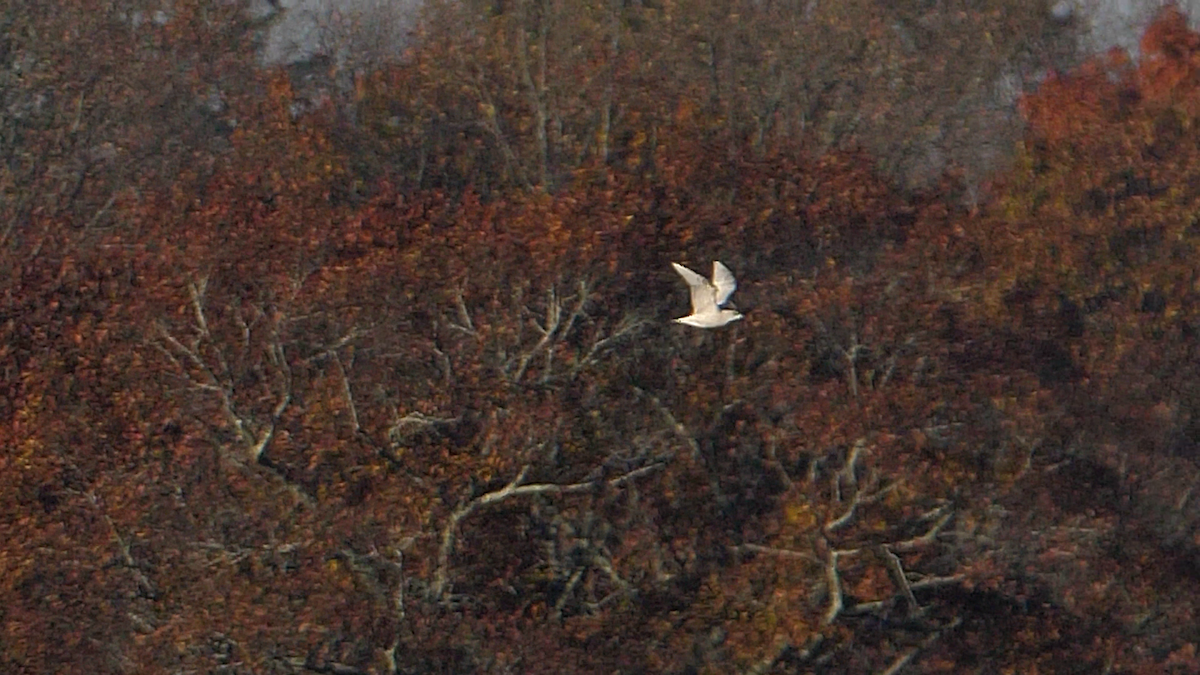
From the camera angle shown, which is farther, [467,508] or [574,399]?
[574,399]

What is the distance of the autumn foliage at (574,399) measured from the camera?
21.7 m

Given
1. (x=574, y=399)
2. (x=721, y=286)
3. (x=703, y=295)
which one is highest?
(x=721, y=286)

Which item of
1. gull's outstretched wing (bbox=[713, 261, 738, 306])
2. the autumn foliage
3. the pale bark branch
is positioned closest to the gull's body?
gull's outstretched wing (bbox=[713, 261, 738, 306])

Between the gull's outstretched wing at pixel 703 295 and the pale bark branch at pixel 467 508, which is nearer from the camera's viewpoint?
the gull's outstretched wing at pixel 703 295

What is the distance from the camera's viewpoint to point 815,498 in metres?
22.9

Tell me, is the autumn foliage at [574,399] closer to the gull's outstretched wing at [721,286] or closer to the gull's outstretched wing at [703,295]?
the gull's outstretched wing at [703,295]

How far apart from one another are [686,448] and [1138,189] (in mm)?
7624

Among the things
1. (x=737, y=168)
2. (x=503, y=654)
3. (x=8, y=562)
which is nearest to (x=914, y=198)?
(x=737, y=168)

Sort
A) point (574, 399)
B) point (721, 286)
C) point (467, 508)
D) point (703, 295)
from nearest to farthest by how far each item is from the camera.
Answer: point (721, 286)
point (703, 295)
point (467, 508)
point (574, 399)

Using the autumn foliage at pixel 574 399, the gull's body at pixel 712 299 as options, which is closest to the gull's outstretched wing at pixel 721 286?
the gull's body at pixel 712 299

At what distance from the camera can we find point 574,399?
2264 cm

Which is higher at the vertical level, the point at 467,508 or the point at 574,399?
the point at 574,399

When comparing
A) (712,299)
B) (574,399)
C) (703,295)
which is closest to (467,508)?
(574,399)

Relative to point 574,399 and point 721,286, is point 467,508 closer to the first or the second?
point 574,399
